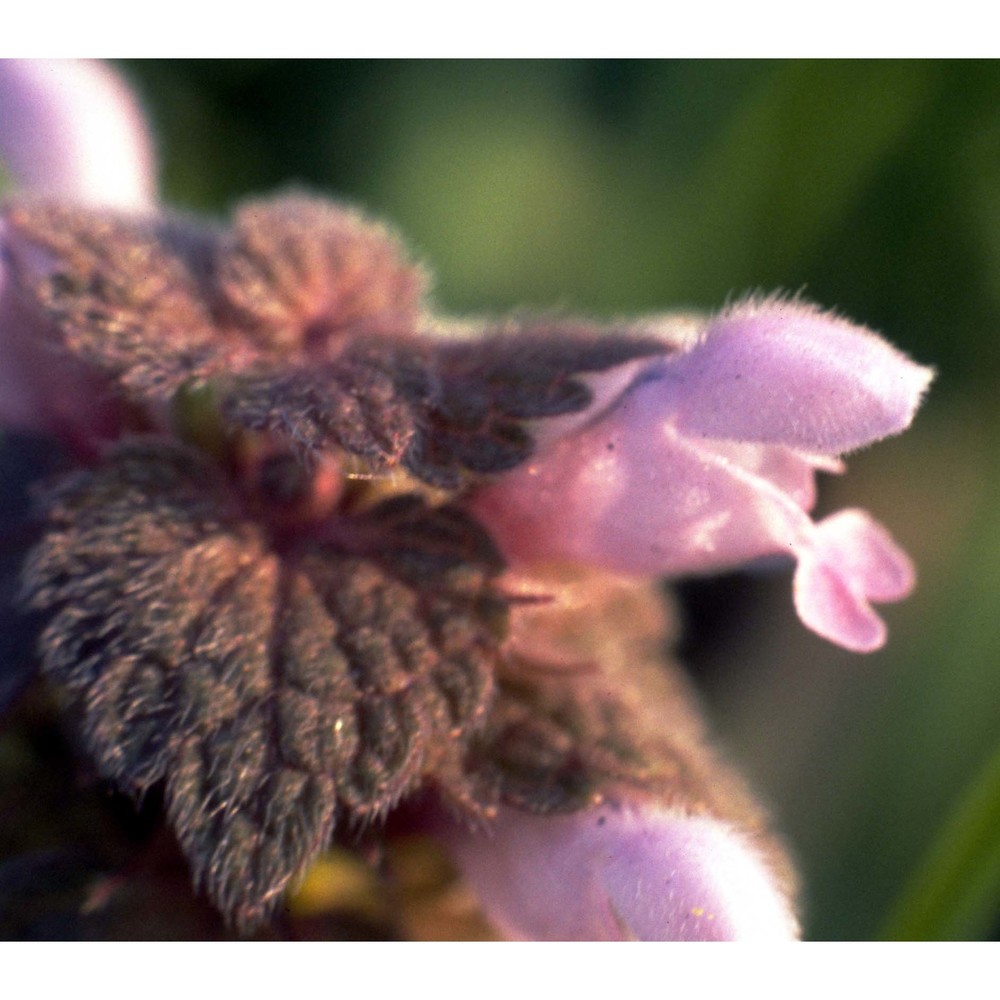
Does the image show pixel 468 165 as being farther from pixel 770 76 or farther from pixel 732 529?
pixel 732 529

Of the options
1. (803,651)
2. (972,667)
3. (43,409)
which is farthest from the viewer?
(803,651)

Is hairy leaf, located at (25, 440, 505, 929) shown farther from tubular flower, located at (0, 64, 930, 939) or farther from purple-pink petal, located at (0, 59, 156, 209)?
purple-pink petal, located at (0, 59, 156, 209)

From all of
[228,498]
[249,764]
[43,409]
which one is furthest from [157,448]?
[249,764]

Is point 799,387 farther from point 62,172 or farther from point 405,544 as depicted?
point 62,172

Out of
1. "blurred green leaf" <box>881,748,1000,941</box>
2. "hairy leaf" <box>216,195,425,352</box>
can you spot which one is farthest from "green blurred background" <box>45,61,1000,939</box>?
"hairy leaf" <box>216,195,425,352</box>

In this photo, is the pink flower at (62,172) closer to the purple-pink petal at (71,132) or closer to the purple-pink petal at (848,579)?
the purple-pink petal at (71,132)

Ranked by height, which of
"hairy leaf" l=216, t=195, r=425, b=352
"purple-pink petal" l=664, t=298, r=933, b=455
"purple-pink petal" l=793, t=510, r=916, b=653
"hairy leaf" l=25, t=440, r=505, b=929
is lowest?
"hairy leaf" l=25, t=440, r=505, b=929
